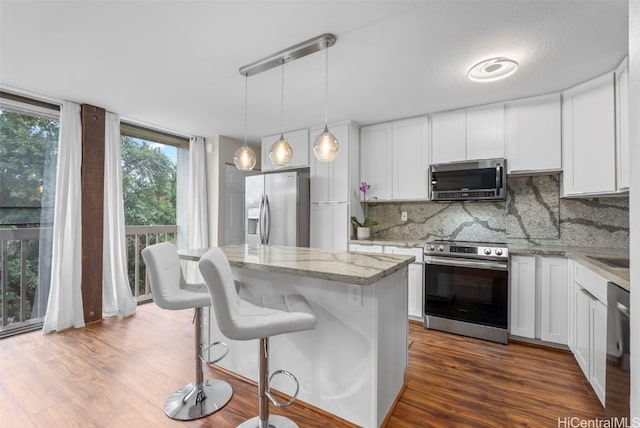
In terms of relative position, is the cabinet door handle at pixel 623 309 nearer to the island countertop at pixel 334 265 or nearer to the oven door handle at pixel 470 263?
the island countertop at pixel 334 265

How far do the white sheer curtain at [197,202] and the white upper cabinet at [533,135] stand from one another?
3.88 m

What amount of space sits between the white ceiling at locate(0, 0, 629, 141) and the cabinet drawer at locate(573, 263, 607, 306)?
1.56 meters

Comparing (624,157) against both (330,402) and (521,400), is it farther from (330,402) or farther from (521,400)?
(330,402)

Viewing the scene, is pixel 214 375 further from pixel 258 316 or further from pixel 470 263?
pixel 470 263

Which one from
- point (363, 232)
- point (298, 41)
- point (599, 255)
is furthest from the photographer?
point (363, 232)

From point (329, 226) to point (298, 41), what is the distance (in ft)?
7.32

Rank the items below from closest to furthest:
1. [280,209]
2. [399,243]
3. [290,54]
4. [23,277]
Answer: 1. [290,54]
2. [23,277]
3. [399,243]
4. [280,209]

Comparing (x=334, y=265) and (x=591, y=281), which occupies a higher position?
(x=334, y=265)

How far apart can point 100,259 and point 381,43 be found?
3.53 meters

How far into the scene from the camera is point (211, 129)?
161 inches

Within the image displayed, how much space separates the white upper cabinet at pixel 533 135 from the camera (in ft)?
9.27

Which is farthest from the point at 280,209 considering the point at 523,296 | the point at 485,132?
the point at 523,296

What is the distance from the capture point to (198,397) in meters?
1.87

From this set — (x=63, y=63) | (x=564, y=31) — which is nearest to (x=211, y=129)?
(x=63, y=63)
